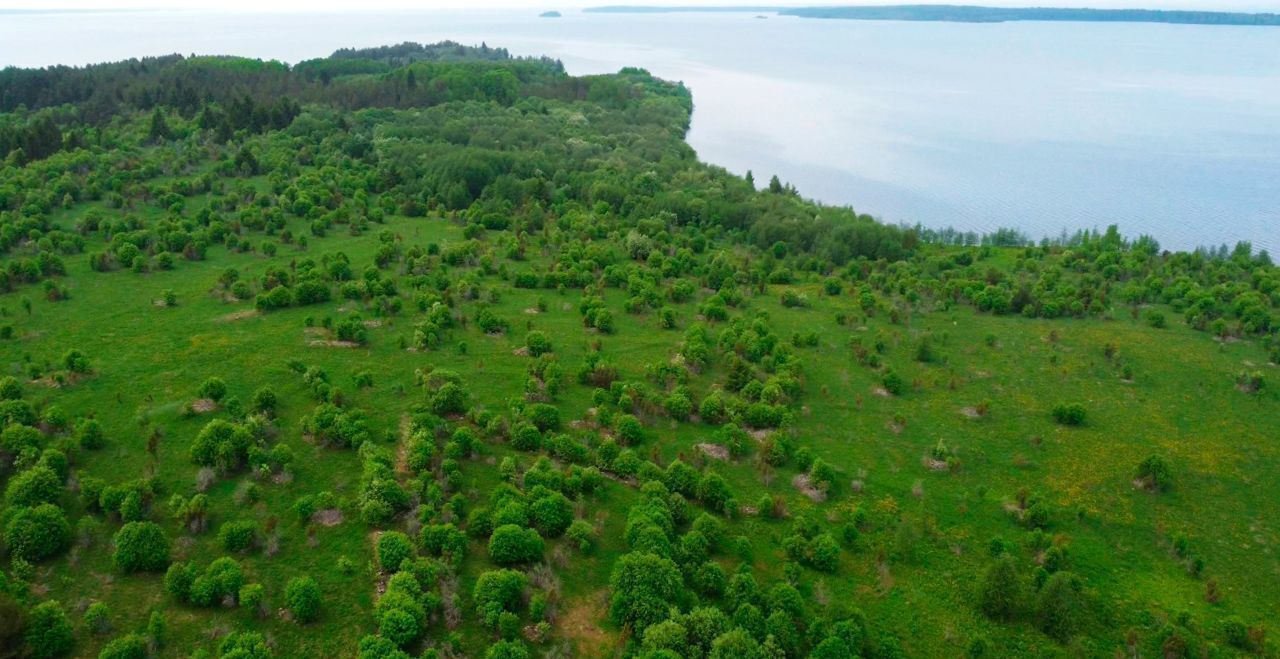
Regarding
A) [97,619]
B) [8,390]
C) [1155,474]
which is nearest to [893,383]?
[1155,474]

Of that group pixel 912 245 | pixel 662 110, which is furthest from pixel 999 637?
pixel 662 110

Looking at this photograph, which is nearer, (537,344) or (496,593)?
(496,593)

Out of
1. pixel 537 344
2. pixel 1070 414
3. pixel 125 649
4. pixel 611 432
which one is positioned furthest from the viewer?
pixel 537 344

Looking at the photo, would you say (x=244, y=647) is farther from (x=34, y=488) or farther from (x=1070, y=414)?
(x=1070, y=414)

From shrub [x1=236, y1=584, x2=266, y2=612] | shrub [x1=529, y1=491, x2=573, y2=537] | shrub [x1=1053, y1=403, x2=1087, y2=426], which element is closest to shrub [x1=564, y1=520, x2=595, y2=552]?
shrub [x1=529, y1=491, x2=573, y2=537]

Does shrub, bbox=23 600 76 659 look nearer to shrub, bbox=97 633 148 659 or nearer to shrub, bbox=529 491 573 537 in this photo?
shrub, bbox=97 633 148 659

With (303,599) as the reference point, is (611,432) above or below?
above
